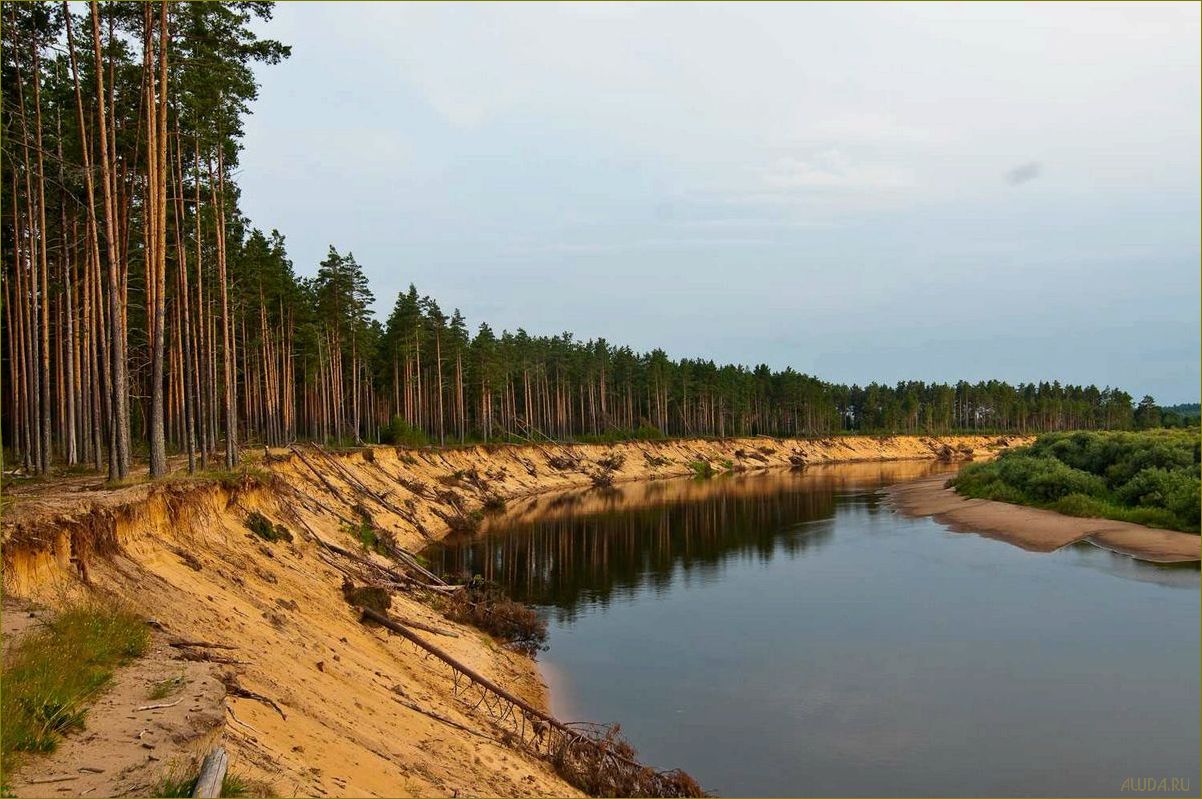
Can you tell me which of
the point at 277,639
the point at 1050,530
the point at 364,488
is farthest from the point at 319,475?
the point at 1050,530

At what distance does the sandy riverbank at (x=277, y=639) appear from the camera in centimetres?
978

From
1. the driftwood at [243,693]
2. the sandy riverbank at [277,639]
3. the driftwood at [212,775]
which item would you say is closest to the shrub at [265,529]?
the sandy riverbank at [277,639]

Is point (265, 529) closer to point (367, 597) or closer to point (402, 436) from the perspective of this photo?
point (367, 597)

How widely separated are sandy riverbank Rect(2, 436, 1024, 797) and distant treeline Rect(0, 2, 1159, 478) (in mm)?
3008

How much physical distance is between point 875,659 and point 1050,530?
26952 millimetres

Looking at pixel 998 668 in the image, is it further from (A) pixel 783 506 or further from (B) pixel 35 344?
(A) pixel 783 506

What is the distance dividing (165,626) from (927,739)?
16645mm

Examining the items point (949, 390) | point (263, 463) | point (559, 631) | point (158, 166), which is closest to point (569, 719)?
point (559, 631)

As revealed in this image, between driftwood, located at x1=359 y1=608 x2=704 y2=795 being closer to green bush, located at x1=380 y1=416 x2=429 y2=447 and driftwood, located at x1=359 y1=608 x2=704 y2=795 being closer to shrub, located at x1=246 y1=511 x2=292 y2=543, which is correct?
shrub, located at x1=246 y1=511 x2=292 y2=543

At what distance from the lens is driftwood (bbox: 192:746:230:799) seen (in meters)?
6.48

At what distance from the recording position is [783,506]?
63312mm

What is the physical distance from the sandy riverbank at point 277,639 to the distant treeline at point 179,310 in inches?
118

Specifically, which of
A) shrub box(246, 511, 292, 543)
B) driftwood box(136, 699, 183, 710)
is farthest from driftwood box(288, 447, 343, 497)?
driftwood box(136, 699, 183, 710)

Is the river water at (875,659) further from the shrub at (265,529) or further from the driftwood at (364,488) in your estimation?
the shrub at (265,529)
